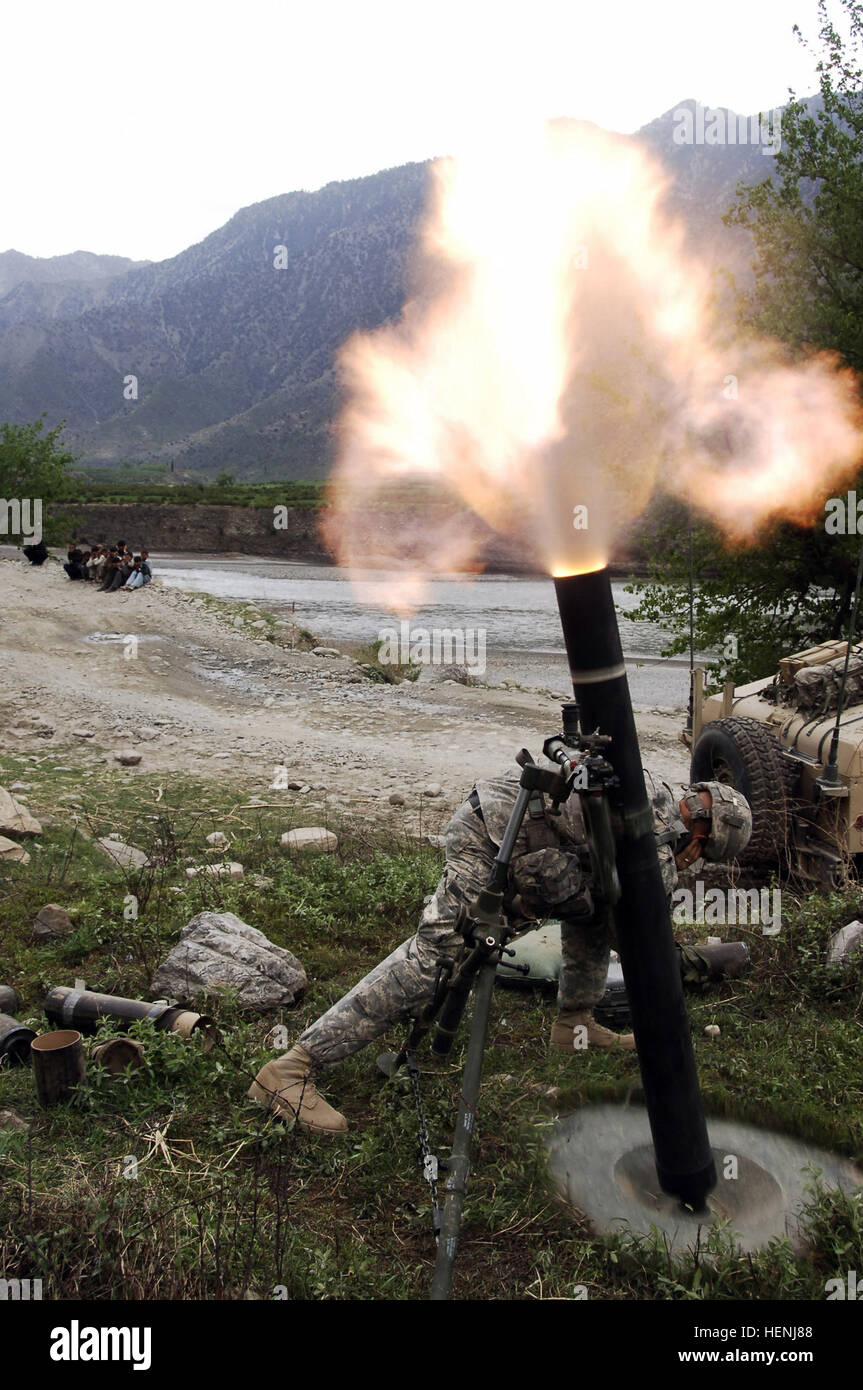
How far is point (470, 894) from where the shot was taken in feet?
14.0

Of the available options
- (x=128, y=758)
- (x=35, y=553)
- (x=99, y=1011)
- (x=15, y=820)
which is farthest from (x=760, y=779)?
(x=35, y=553)

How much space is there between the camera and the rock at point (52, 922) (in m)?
5.96

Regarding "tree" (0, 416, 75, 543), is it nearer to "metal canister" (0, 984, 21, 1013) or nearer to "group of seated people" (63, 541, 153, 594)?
"group of seated people" (63, 541, 153, 594)

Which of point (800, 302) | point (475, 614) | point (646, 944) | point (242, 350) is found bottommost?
point (646, 944)

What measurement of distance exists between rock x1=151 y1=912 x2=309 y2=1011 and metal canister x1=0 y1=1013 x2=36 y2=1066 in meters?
0.68

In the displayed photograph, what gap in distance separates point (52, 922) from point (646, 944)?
3656 millimetres

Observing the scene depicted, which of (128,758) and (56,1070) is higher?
(128,758)

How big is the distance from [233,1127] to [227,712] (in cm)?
1110

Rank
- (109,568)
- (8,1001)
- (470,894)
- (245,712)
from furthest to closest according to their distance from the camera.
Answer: (109,568) → (245,712) → (8,1001) → (470,894)

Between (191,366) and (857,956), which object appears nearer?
(857,956)

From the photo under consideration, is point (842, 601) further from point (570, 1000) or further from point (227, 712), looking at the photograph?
point (570, 1000)

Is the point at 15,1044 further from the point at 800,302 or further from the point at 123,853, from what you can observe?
the point at 800,302

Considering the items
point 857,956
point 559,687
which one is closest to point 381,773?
point 857,956
